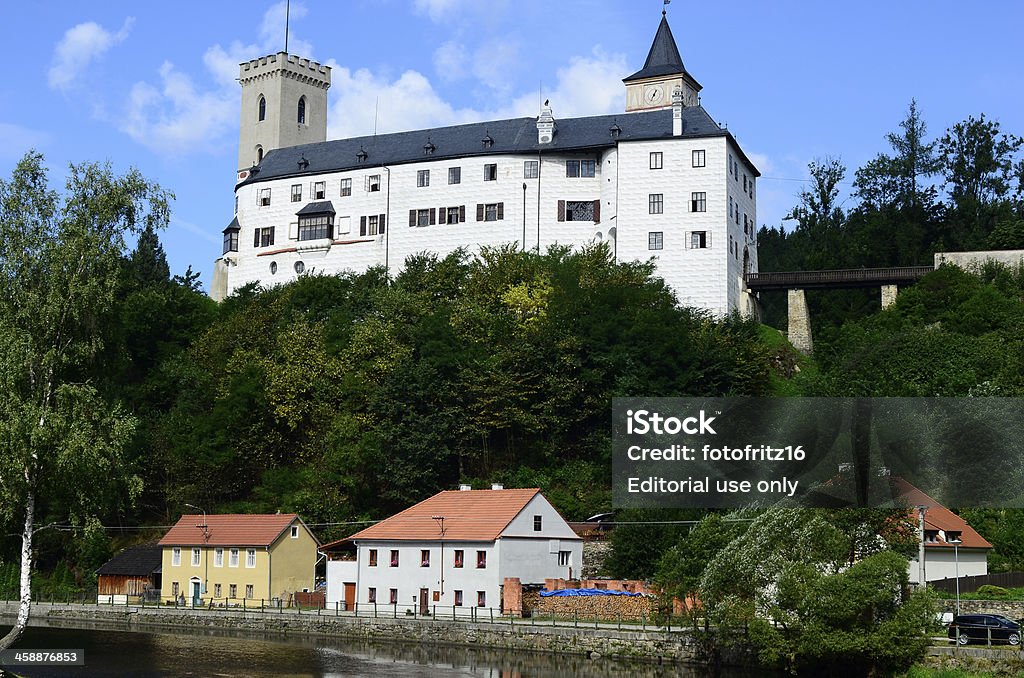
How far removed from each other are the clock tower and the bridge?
25.4 m

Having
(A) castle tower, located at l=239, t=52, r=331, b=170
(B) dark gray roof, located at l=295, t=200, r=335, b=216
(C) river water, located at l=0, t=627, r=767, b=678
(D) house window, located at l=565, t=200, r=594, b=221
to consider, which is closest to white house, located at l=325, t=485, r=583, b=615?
(C) river water, located at l=0, t=627, r=767, b=678

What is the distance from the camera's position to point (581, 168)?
90312 millimetres

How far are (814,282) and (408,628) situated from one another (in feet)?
152

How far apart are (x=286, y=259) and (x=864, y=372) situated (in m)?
46.1

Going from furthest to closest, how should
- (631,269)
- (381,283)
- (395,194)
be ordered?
(395,194) < (381,283) < (631,269)

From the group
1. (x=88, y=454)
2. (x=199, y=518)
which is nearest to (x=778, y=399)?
(x=199, y=518)

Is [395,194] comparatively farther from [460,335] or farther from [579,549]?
[579,549]

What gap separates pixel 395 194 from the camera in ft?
311

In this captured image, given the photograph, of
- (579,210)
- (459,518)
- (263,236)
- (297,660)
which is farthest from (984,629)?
(263,236)

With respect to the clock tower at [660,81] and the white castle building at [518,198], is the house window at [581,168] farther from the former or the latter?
the clock tower at [660,81]

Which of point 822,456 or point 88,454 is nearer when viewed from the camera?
point 88,454

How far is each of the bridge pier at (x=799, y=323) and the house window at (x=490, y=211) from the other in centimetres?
2094

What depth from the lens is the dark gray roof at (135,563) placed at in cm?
6569

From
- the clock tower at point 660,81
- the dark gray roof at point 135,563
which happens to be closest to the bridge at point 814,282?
the clock tower at point 660,81
